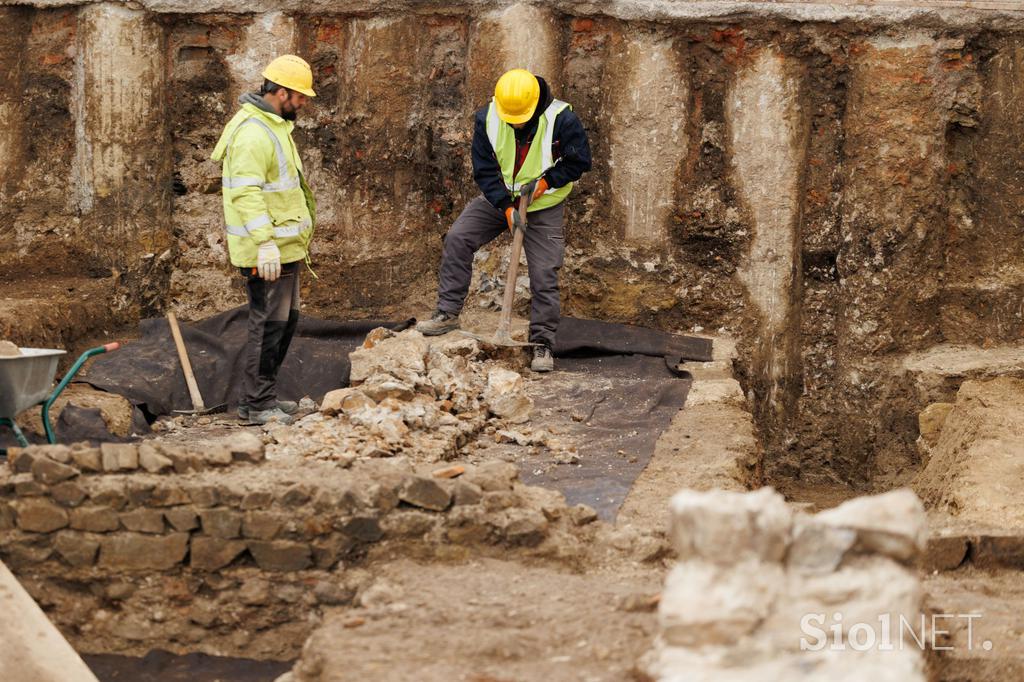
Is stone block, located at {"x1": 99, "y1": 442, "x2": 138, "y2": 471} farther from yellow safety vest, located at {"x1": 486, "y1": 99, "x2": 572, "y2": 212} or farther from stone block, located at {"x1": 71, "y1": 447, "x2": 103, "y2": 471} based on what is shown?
yellow safety vest, located at {"x1": 486, "y1": 99, "x2": 572, "y2": 212}

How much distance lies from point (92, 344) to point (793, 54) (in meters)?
4.92

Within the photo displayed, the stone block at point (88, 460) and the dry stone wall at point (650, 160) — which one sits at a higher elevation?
the dry stone wall at point (650, 160)

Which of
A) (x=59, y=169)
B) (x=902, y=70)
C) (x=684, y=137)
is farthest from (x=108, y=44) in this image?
(x=902, y=70)

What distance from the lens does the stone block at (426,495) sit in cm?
587

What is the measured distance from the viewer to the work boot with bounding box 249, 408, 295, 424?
7629 mm

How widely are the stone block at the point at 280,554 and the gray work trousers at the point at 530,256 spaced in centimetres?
308

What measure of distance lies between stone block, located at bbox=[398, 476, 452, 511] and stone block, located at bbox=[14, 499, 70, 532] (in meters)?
1.47

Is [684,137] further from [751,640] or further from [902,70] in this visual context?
[751,640]

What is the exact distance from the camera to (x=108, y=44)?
9.43 metres

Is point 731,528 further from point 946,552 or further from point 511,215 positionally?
point 511,215

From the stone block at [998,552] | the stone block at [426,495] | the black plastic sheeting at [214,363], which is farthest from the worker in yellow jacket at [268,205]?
the stone block at [998,552]

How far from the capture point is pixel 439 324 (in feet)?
28.9

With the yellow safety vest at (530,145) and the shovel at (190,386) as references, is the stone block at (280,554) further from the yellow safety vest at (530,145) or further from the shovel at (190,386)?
the yellow safety vest at (530,145)

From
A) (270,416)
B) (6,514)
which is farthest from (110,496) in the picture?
(270,416)
